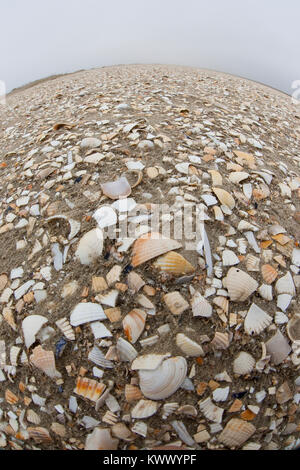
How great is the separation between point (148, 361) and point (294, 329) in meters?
0.87

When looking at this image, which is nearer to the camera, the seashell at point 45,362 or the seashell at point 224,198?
the seashell at point 45,362

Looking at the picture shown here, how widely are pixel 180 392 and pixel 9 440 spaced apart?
3.41 feet

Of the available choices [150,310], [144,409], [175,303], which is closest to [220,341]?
[175,303]

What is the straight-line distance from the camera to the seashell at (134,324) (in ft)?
5.41

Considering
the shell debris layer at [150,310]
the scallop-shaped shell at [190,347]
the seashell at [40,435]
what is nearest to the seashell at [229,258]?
the shell debris layer at [150,310]

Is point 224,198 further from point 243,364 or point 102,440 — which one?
point 102,440

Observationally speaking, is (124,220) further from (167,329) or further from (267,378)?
(267,378)

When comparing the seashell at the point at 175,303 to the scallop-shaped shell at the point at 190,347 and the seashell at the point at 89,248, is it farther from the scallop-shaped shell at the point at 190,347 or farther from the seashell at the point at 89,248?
the seashell at the point at 89,248

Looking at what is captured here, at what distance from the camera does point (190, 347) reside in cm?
162

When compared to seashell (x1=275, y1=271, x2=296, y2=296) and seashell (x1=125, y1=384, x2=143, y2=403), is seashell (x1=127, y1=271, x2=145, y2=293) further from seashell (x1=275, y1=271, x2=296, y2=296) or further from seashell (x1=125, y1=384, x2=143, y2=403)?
seashell (x1=275, y1=271, x2=296, y2=296)

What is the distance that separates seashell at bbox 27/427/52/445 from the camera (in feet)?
5.41

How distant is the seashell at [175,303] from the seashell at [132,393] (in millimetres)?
436

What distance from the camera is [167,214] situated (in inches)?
80.0
